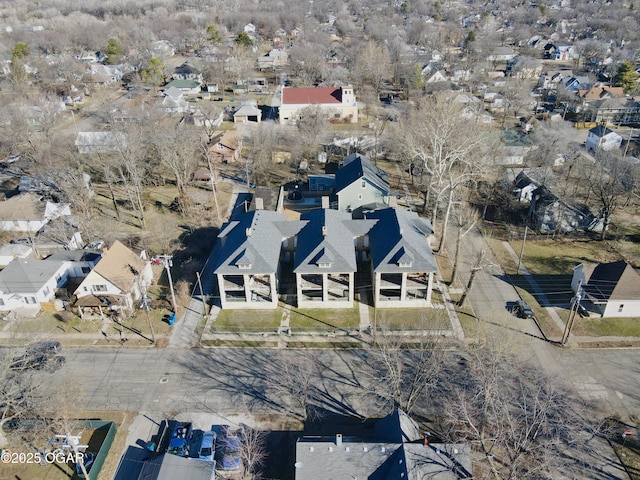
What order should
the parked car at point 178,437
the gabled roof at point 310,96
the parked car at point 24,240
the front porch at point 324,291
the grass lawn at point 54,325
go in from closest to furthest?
the parked car at point 178,437 < the grass lawn at point 54,325 < the front porch at point 324,291 < the parked car at point 24,240 < the gabled roof at point 310,96

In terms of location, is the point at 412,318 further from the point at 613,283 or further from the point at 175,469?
the point at 175,469

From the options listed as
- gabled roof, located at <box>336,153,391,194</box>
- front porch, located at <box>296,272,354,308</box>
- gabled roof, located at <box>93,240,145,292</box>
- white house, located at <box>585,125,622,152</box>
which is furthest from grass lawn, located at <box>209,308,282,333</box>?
white house, located at <box>585,125,622,152</box>

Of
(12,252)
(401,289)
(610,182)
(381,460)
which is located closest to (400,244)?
(401,289)

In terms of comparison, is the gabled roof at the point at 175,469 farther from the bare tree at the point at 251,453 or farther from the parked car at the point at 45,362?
the parked car at the point at 45,362

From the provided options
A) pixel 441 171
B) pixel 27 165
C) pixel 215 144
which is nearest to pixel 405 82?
pixel 215 144

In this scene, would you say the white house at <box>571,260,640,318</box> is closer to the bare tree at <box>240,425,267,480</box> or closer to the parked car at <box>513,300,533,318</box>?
the parked car at <box>513,300,533,318</box>

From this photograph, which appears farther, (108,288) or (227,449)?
(108,288)

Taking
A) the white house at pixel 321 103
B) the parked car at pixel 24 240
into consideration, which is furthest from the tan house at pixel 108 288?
the white house at pixel 321 103

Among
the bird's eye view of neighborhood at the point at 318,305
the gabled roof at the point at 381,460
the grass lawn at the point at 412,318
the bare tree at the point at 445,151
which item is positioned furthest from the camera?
the bare tree at the point at 445,151
